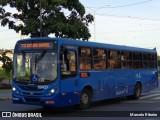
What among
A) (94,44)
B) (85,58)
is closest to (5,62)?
(94,44)

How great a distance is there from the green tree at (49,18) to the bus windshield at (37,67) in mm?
16248

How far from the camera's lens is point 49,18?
108ft

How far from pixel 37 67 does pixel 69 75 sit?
128cm

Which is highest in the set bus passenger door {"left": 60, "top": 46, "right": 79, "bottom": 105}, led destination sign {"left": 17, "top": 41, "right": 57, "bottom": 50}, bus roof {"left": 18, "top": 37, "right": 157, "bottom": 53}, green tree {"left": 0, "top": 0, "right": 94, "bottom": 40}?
green tree {"left": 0, "top": 0, "right": 94, "bottom": 40}

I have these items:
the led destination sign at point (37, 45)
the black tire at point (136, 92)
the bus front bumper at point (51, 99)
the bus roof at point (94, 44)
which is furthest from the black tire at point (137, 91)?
the led destination sign at point (37, 45)

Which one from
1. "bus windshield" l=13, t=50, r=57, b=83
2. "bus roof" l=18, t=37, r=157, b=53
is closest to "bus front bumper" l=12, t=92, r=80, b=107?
"bus windshield" l=13, t=50, r=57, b=83

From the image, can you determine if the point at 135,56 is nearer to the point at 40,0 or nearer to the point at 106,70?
the point at 106,70

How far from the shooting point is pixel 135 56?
21812mm

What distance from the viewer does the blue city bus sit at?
1479cm

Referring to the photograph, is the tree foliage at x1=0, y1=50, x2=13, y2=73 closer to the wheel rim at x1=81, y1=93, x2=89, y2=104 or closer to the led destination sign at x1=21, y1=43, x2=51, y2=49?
the wheel rim at x1=81, y1=93, x2=89, y2=104

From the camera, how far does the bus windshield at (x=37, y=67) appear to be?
583 inches

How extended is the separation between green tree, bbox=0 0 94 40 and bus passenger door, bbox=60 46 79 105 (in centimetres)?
1610

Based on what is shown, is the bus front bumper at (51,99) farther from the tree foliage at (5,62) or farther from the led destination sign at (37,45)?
the tree foliage at (5,62)

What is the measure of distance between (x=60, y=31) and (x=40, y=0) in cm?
292
